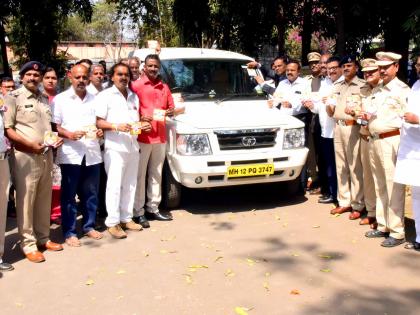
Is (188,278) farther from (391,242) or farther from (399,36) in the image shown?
(399,36)

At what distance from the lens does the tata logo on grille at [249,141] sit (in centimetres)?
626

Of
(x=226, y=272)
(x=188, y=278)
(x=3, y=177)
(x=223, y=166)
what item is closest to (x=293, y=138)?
(x=223, y=166)

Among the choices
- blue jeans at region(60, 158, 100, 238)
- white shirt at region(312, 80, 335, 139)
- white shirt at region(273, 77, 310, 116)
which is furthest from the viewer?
white shirt at region(273, 77, 310, 116)

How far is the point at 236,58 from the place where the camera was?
7.66m

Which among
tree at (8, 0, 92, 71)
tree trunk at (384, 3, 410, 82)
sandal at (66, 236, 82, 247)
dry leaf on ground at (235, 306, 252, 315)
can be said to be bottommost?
dry leaf on ground at (235, 306, 252, 315)

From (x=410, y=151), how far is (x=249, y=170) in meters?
1.99

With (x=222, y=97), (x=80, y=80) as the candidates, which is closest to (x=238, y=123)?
(x=222, y=97)

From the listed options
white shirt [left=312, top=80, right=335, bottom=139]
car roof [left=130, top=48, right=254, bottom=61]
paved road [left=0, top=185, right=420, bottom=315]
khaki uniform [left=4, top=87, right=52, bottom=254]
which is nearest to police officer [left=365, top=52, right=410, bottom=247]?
paved road [left=0, top=185, right=420, bottom=315]

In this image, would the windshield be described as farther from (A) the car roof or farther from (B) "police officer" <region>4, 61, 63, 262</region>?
(B) "police officer" <region>4, 61, 63, 262</region>

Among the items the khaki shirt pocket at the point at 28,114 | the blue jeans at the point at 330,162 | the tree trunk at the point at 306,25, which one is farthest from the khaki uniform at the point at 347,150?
the tree trunk at the point at 306,25

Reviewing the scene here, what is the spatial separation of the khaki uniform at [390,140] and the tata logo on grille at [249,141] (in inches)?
58.3

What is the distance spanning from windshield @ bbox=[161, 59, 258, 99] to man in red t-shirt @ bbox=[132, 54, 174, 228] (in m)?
0.92

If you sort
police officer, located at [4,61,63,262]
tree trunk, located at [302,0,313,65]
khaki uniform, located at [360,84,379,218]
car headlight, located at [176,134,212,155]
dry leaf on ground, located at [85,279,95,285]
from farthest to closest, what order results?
tree trunk, located at [302,0,313,65], car headlight, located at [176,134,212,155], khaki uniform, located at [360,84,379,218], police officer, located at [4,61,63,262], dry leaf on ground, located at [85,279,95,285]

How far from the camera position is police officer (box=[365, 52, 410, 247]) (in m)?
5.10
